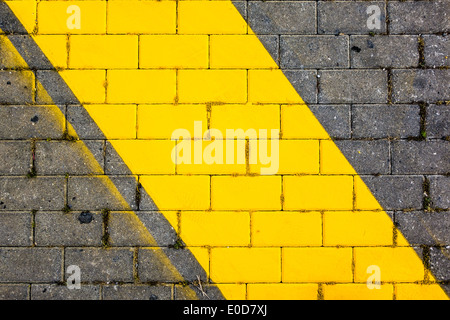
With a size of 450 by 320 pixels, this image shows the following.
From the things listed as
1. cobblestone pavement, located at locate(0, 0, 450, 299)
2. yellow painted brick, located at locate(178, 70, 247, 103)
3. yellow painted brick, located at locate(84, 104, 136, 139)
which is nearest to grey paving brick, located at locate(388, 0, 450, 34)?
cobblestone pavement, located at locate(0, 0, 450, 299)

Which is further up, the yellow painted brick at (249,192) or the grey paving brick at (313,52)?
the grey paving brick at (313,52)

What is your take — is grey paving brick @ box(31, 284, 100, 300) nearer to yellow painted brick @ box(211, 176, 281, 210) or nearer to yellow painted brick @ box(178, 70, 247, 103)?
yellow painted brick @ box(211, 176, 281, 210)

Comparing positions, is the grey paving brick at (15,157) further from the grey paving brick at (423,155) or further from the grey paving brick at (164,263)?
the grey paving brick at (423,155)

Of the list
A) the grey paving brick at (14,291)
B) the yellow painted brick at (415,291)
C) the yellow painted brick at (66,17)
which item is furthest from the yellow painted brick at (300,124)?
the grey paving brick at (14,291)

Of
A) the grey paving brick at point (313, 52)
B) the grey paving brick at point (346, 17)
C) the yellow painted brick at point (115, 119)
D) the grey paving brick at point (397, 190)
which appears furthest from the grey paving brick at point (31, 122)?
the grey paving brick at point (397, 190)

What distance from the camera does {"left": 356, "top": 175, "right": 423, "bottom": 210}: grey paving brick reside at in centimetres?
293

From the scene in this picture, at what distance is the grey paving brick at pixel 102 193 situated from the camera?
2.92 m

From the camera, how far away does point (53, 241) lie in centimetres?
292

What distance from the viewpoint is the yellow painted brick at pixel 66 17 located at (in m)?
2.98

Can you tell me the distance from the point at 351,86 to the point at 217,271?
173 cm

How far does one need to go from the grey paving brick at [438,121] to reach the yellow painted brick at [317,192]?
72 centimetres

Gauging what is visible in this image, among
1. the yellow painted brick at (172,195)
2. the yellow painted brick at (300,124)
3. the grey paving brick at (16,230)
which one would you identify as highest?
the yellow painted brick at (300,124)
